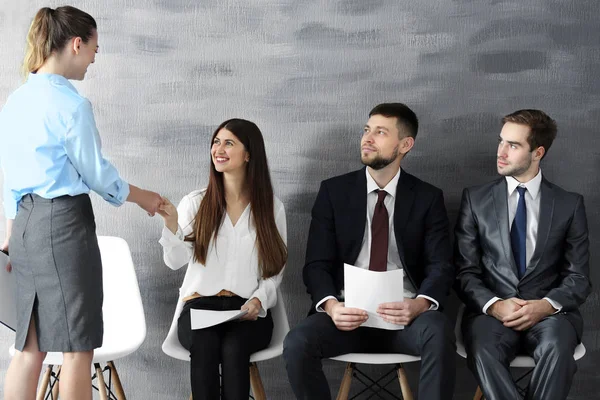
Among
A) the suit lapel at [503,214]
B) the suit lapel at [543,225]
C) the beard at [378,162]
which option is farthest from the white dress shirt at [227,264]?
the suit lapel at [543,225]

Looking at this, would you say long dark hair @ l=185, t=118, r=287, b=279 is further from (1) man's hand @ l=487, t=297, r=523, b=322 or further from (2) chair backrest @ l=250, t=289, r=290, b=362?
(1) man's hand @ l=487, t=297, r=523, b=322

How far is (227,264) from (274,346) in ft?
1.23

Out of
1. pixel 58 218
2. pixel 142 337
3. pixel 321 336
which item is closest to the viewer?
pixel 58 218

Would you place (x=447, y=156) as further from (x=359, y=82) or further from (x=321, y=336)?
(x=321, y=336)

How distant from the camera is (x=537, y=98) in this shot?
3297 mm

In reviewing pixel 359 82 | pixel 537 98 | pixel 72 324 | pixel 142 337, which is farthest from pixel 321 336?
pixel 537 98

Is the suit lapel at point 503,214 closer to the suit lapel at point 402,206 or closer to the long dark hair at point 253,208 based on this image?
the suit lapel at point 402,206

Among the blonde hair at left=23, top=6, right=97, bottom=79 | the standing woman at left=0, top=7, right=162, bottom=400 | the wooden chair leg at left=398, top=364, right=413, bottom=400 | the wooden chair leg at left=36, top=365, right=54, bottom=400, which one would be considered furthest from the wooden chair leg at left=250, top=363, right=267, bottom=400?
the blonde hair at left=23, top=6, right=97, bottom=79

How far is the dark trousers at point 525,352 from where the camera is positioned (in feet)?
8.58

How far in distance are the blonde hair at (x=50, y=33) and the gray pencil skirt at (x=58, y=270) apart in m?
0.43

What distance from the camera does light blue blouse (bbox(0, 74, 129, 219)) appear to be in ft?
7.44

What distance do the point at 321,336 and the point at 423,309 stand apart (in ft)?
1.32

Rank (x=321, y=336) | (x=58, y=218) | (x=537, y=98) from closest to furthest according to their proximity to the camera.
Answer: (x=58, y=218) → (x=321, y=336) → (x=537, y=98)

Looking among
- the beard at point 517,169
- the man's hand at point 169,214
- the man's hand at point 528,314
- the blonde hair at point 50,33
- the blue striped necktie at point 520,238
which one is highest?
the blonde hair at point 50,33
